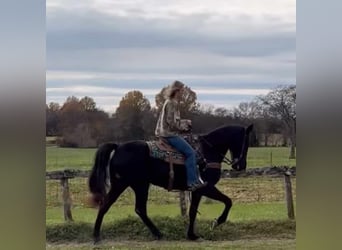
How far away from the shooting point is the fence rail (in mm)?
5535

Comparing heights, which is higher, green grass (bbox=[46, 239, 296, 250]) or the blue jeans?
the blue jeans

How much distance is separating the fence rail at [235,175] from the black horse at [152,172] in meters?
0.05

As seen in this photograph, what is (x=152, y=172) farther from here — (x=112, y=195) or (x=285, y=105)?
(x=285, y=105)

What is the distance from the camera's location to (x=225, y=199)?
5.62 m

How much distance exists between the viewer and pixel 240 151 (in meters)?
5.63

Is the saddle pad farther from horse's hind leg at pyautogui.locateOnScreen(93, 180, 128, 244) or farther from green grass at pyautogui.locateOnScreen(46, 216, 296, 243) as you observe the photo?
green grass at pyautogui.locateOnScreen(46, 216, 296, 243)

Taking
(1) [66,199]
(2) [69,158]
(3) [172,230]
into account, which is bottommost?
(3) [172,230]

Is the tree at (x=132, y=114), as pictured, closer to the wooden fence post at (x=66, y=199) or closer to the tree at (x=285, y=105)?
the wooden fence post at (x=66, y=199)

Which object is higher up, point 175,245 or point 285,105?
point 285,105

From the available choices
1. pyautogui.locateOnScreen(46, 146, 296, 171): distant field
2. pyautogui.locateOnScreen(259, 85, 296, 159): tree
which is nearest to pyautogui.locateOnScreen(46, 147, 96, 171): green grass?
pyautogui.locateOnScreen(46, 146, 296, 171): distant field

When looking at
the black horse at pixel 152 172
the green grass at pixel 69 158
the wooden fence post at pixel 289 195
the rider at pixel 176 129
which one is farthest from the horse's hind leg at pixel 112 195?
the wooden fence post at pixel 289 195

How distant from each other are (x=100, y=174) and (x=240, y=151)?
96cm

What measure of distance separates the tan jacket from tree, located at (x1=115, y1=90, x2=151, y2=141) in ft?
0.34

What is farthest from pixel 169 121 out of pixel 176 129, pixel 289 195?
pixel 289 195
